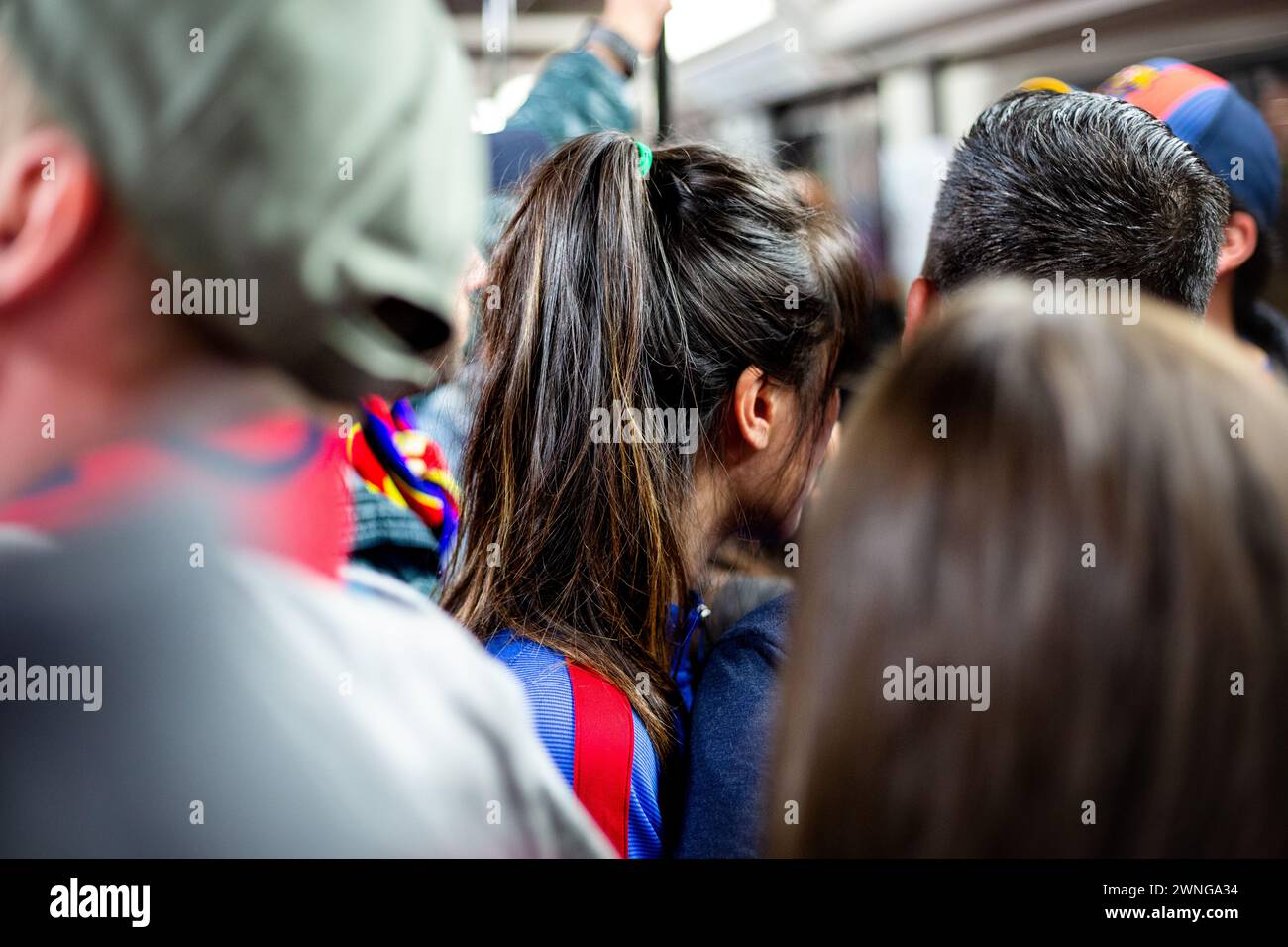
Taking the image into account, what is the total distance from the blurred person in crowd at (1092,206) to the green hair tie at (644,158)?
0.31 meters

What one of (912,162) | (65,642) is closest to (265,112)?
(65,642)

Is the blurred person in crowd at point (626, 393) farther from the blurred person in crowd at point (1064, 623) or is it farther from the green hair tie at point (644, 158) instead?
the blurred person in crowd at point (1064, 623)

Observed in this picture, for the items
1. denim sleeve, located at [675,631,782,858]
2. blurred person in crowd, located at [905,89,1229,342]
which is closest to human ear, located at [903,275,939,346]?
blurred person in crowd, located at [905,89,1229,342]

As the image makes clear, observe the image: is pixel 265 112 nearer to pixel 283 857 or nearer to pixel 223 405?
pixel 223 405

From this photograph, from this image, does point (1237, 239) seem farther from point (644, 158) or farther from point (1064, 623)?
point (1064, 623)

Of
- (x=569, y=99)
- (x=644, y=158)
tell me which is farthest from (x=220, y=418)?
(x=569, y=99)

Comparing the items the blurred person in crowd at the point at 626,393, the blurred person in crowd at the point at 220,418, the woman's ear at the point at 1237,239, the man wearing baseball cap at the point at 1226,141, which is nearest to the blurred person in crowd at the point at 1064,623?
the blurred person in crowd at the point at 220,418

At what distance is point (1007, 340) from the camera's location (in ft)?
1.54

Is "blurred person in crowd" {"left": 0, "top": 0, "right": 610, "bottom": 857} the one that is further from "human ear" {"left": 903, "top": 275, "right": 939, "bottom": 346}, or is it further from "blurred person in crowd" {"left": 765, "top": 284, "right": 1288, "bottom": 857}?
"human ear" {"left": 903, "top": 275, "right": 939, "bottom": 346}

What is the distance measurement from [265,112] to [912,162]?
60.1 inches

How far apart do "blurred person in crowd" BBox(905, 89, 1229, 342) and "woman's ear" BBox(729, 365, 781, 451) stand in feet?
0.62

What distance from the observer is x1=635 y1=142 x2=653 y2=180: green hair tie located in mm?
958
